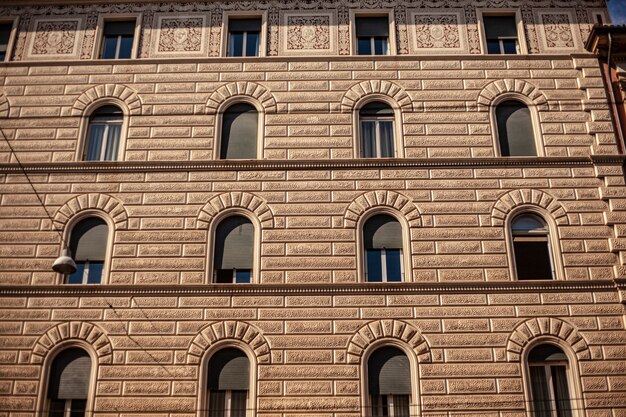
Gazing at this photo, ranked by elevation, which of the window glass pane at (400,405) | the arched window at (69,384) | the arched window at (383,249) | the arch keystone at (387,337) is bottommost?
the window glass pane at (400,405)

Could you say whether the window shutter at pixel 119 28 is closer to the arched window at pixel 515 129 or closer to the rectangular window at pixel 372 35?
the rectangular window at pixel 372 35

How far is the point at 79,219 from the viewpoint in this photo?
16703 millimetres

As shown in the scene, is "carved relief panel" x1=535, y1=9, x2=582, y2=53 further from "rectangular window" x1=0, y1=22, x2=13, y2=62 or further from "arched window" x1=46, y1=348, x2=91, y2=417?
"rectangular window" x1=0, y1=22, x2=13, y2=62

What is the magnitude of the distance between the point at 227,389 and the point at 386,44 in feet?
31.9

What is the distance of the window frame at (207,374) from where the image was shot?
1474cm

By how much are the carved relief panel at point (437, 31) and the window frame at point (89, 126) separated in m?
7.55

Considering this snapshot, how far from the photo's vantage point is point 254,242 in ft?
53.6

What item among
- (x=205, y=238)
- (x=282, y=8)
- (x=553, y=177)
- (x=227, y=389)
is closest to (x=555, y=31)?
(x=553, y=177)

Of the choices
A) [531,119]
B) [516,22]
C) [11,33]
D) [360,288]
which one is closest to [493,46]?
[516,22]

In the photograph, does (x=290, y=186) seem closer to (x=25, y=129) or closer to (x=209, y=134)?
(x=209, y=134)

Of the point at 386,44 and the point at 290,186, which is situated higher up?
the point at 386,44

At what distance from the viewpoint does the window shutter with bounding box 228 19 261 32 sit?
1897 cm

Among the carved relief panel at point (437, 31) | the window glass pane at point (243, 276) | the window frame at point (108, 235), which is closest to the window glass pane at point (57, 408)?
the window frame at point (108, 235)

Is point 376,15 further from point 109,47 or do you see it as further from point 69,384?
point 69,384
